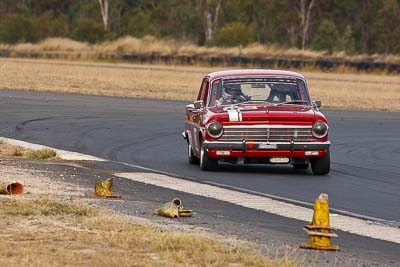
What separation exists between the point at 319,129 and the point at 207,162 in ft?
5.73

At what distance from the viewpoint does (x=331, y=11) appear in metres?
87.9

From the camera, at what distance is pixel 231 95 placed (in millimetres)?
17719

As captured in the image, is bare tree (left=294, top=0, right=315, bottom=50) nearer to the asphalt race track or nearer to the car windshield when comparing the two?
the asphalt race track

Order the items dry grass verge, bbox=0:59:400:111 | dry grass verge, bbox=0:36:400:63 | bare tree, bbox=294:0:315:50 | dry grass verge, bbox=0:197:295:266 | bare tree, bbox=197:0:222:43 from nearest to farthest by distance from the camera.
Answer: dry grass verge, bbox=0:197:295:266, dry grass verge, bbox=0:59:400:111, dry grass verge, bbox=0:36:400:63, bare tree, bbox=294:0:315:50, bare tree, bbox=197:0:222:43

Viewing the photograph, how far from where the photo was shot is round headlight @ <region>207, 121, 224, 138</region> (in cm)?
1667

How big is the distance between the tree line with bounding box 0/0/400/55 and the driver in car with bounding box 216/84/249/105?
58123 millimetres

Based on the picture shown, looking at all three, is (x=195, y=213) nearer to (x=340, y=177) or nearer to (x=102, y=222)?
(x=102, y=222)

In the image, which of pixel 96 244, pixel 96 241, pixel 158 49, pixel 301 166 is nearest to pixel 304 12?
pixel 158 49

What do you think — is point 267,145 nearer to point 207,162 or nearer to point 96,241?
point 207,162

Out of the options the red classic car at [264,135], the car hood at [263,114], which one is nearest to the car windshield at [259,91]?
the red classic car at [264,135]

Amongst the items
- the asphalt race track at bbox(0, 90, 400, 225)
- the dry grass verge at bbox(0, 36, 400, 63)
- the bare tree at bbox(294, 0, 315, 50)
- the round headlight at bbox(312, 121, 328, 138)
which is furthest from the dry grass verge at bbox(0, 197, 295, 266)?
the bare tree at bbox(294, 0, 315, 50)

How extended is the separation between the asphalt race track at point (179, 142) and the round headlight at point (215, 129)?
0.61 m

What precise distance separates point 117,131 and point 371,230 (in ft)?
43.7

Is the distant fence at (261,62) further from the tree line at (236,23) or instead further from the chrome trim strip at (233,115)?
the chrome trim strip at (233,115)
